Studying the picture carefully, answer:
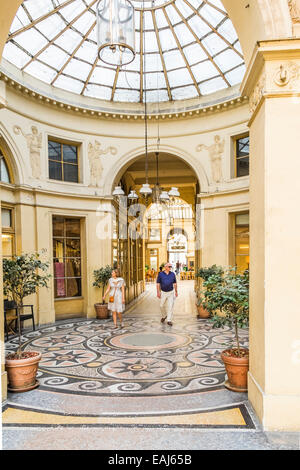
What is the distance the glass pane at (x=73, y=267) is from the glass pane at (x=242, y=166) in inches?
241

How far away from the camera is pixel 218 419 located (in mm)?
3705

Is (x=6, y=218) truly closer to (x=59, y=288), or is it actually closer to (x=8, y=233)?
(x=8, y=233)

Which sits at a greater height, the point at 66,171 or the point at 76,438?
the point at 66,171

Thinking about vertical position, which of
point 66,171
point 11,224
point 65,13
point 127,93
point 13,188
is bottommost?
point 11,224

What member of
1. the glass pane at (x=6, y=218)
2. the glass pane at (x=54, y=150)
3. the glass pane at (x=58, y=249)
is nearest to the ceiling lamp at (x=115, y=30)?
the glass pane at (x=6, y=218)

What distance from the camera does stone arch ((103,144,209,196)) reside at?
10945mm

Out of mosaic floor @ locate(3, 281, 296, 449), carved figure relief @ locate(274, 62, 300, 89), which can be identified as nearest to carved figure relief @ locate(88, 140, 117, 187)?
mosaic floor @ locate(3, 281, 296, 449)

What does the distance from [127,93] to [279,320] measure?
A: 9.82 meters

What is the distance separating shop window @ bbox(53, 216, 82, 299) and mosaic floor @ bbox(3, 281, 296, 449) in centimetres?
226

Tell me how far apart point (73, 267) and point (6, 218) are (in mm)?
2815

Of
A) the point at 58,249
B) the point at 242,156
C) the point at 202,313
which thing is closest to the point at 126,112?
the point at 242,156
